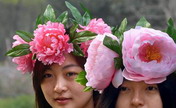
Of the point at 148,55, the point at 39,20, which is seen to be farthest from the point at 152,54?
the point at 39,20

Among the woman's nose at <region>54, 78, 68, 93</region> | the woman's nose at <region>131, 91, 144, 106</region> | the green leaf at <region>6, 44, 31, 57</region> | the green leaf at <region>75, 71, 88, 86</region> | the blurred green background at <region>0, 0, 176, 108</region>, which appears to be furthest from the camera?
the blurred green background at <region>0, 0, 176, 108</region>

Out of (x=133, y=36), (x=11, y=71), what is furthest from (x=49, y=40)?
(x=11, y=71)

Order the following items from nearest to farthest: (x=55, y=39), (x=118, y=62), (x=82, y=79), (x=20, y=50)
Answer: (x=118, y=62), (x=82, y=79), (x=55, y=39), (x=20, y=50)

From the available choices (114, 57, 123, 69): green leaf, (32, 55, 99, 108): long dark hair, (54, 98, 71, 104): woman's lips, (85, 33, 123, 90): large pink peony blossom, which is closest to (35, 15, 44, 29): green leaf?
(32, 55, 99, 108): long dark hair

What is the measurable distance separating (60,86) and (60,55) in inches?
7.9

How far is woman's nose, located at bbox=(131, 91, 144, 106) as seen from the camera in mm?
2787

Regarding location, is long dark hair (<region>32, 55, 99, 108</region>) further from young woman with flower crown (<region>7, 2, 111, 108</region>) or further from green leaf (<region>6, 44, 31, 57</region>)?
green leaf (<region>6, 44, 31, 57</region>)

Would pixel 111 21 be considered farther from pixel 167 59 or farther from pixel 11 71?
pixel 167 59

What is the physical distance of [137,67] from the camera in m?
2.81

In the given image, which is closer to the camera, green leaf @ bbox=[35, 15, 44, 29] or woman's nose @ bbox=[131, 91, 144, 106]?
woman's nose @ bbox=[131, 91, 144, 106]

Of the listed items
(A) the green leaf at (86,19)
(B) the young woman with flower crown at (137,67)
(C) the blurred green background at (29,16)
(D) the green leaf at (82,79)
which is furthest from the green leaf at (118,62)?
(C) the blurred green background at (29,16)

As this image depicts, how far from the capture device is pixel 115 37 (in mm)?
2959

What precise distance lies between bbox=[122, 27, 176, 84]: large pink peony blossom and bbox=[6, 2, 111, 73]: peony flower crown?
963 millimetres

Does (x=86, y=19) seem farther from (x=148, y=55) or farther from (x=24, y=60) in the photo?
(x=148, y=55)
